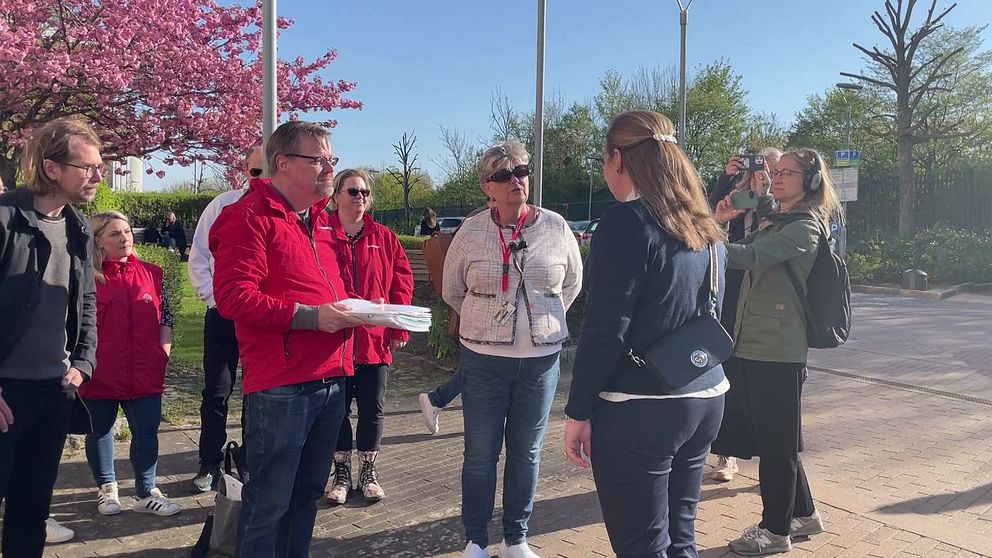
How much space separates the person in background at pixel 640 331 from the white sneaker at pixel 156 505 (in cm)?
267

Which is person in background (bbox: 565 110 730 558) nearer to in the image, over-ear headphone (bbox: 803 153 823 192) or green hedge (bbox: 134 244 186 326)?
over-ear headphone (bbox: 803 153 823 192)

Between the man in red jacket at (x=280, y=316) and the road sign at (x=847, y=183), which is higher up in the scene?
the road sign at (x=847, y=183)

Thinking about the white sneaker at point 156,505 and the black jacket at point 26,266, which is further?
the white sneaker at point 156,505

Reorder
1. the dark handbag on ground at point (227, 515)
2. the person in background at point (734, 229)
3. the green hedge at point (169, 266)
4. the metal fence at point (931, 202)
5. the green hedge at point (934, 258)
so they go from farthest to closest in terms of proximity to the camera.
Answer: the metal fence at point (931, 202) → the green hedge at point (934, 258) → the green hedge at point (169, 266) → the person in background at point (734, 229) → the dark handbag on ground at point (227, 515)

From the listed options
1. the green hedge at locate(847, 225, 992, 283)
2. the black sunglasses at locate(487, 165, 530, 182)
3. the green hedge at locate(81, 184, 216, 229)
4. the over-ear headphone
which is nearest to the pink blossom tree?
the black sunglasses at locate(487, 165, 530, 182)

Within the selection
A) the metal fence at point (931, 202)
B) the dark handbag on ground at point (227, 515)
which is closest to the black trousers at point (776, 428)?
the dark handbag on ground at point (227, 515)

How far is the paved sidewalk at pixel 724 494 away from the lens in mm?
3820

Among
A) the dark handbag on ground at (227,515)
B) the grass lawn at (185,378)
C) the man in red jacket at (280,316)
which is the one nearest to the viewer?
the man in red jacket at (280,316)

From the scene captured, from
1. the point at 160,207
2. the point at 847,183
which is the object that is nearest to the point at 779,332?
the point at 847,183

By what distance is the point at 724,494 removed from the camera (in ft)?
15.3

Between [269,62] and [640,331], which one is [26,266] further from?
[269,62]

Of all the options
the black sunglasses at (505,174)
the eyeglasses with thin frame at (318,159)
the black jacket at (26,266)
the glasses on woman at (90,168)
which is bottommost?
the black jacket at (26,266)

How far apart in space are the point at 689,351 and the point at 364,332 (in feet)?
7.61

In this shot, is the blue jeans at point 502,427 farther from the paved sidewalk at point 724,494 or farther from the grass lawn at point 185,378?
the grass lawn at point 185,378
